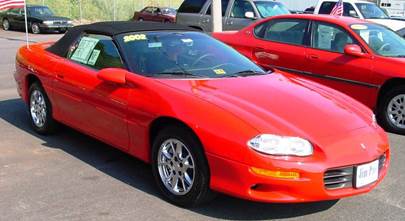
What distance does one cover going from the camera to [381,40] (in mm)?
7844

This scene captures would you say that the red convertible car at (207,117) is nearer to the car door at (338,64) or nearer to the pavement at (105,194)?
the pavement at (105,194)

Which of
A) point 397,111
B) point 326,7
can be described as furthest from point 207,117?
point 326,7

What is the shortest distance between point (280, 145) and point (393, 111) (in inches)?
155

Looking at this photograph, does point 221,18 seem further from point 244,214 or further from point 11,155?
point 244,214

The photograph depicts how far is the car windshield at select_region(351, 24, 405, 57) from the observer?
7.62 m

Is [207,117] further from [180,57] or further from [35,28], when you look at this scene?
[35,28]

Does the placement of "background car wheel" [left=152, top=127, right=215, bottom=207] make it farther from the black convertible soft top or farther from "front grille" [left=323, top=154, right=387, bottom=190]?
the black convertible soft top

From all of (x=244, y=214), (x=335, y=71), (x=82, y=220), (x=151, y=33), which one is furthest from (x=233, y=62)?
(x=335, y=71)

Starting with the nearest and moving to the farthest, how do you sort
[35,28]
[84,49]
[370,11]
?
[84,49], [370,11], [35,28]

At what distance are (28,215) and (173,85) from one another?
1.55 m

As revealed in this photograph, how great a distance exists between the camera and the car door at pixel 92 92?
487 centimetres

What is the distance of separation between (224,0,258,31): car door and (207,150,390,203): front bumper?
10389mm

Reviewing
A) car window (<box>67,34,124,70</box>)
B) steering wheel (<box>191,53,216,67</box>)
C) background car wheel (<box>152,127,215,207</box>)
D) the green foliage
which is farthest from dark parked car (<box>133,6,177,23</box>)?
background car wheel (<box>152,127,215,207</box>)

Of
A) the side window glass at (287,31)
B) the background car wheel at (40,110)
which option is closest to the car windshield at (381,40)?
the side window glass at (287,31)
